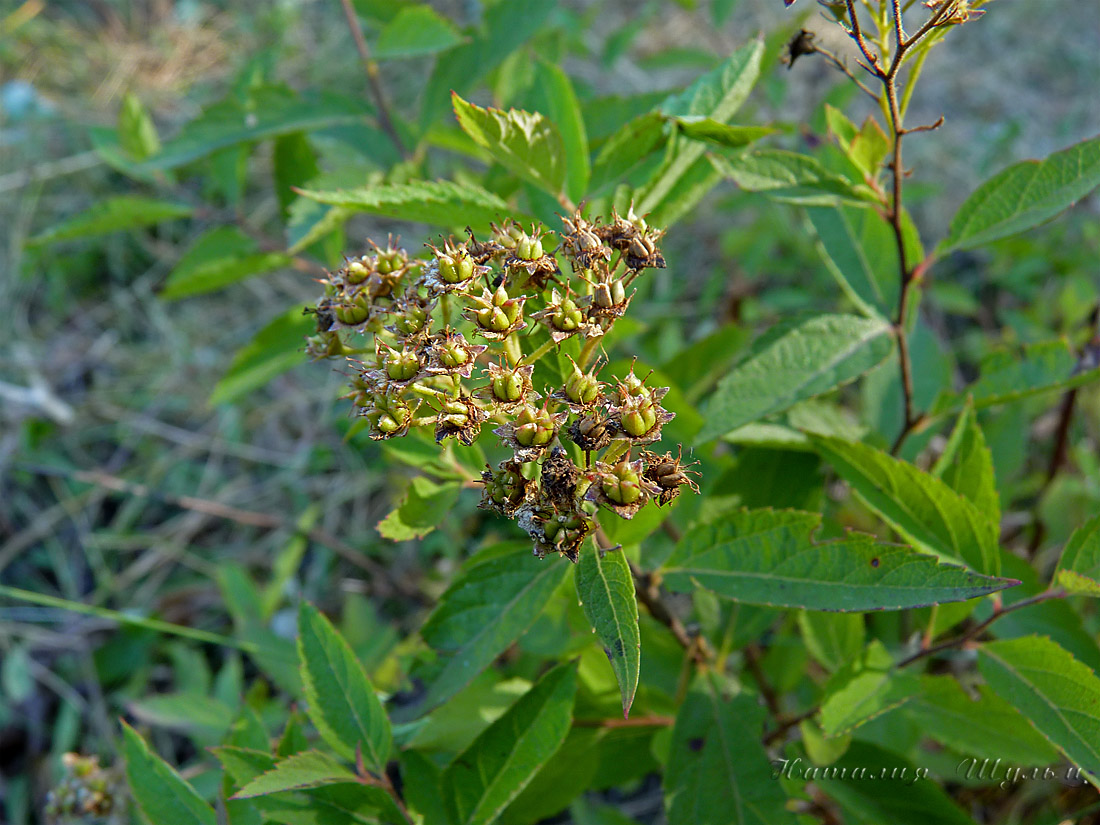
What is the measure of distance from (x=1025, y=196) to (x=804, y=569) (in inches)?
36.6

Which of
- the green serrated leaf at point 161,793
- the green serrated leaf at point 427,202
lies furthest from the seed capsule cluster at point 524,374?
the green serrated leaf at point 161,793

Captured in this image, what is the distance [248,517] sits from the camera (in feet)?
10.4

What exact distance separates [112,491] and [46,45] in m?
3.73

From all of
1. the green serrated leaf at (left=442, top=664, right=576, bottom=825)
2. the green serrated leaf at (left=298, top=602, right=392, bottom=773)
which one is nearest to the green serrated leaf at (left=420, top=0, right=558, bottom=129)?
the green serrated leaf at (left=298, top=602, right=392, bottom=773)

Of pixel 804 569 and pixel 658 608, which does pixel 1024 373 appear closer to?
pixel 804 569

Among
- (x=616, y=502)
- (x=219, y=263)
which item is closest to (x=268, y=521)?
(x=219, y=263)

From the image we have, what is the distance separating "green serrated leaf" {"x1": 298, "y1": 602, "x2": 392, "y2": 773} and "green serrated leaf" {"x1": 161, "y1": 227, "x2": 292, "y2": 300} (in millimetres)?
1215

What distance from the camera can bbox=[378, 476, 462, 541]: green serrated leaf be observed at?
1484 mm

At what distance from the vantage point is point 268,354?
7.86 feet

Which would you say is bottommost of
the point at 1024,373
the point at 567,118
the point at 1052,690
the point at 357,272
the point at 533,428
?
the point at 1052,690

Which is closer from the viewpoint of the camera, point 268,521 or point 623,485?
point 623,485

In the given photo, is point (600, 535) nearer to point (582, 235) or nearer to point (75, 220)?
point (582, 235)

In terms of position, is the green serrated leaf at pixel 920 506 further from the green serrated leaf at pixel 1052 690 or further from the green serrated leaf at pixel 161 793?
the green serrated leaf at pixel 161 793

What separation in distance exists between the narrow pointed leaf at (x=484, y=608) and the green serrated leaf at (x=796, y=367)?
1.44ft
